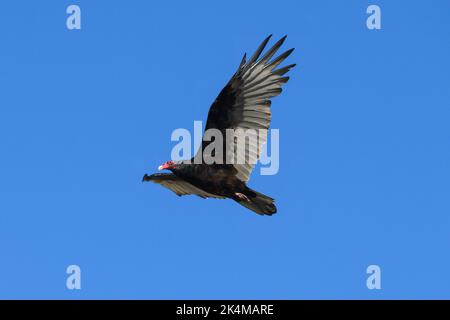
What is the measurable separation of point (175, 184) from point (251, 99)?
2.67 m

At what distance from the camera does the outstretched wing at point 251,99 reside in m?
15.7

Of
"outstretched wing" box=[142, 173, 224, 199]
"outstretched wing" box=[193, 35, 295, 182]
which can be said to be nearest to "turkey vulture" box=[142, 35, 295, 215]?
"outstretched wing" box=[193, 35, 295, 182]

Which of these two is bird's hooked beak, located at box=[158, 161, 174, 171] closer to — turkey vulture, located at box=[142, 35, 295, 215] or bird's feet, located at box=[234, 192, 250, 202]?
turkey vulture, located at box=[142, 35, 295, 215]

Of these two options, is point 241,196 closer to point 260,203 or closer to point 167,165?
point 260,203

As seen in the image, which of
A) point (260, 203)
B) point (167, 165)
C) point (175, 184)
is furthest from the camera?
point (175, 184)

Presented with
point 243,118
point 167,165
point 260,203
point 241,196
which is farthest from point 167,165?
point 260,203

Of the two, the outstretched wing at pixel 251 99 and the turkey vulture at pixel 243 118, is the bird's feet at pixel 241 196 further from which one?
Result: the outstretched wing at pixel 251 99

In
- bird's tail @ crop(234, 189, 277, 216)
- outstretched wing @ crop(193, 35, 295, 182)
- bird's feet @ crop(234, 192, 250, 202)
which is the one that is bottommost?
bird's tail @ crop(234, 189, 277, 216)

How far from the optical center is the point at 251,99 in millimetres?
15812

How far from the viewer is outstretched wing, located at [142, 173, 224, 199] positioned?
Result: 684 inches

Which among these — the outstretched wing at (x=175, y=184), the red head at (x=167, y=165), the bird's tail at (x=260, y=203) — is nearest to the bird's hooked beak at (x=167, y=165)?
the red head at (x=167, y=165)
